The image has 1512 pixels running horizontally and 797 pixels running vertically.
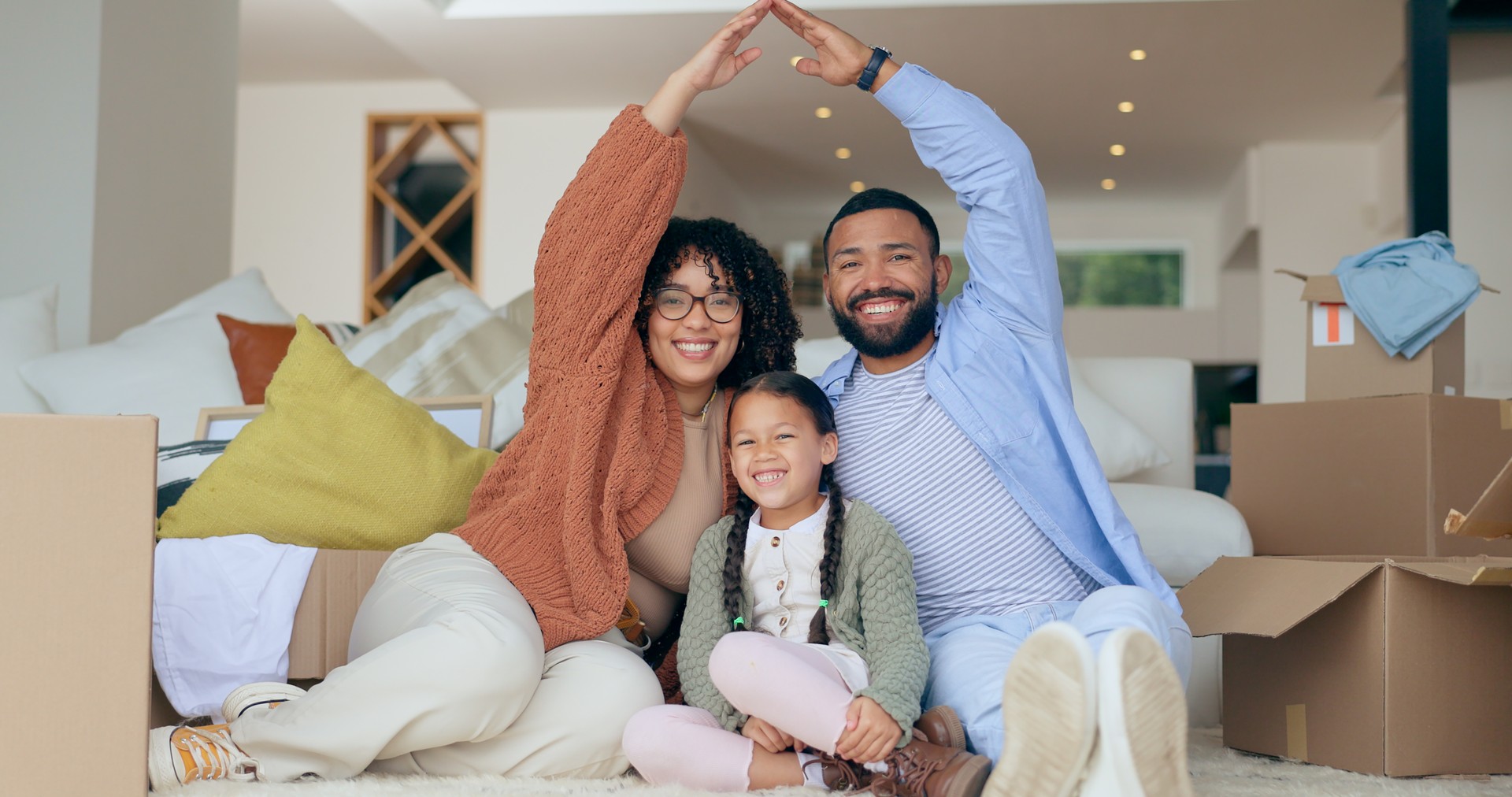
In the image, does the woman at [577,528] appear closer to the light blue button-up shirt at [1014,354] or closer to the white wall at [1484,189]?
the light blue button-up shirt at [1014,354]

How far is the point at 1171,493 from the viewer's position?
6.33 feet

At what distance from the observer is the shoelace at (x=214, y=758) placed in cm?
116

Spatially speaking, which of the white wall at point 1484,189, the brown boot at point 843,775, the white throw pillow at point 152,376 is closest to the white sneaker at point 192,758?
the brown boot at point 843,775

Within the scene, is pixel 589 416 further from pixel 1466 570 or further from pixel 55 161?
pixel 55 161

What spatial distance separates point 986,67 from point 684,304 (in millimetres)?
3454

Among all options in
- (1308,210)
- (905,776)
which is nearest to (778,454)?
(905,776)

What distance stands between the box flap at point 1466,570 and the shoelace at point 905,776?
Answer: 0.59 m

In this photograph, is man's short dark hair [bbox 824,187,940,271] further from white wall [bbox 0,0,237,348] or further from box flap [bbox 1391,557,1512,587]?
A: white wall [bbox 0,0,237,348]

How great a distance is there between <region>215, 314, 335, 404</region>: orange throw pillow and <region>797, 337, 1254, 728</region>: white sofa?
94 cm

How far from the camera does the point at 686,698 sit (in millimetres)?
Result: 1323

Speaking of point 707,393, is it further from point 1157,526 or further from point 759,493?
point 1157,526

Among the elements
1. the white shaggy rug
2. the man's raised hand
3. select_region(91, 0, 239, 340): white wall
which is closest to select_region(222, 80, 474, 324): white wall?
select_region(91, 0, 239, 340): white wall

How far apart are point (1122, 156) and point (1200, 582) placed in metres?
4.87

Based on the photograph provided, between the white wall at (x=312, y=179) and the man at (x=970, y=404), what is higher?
the white wall at (x=312, y=179)
